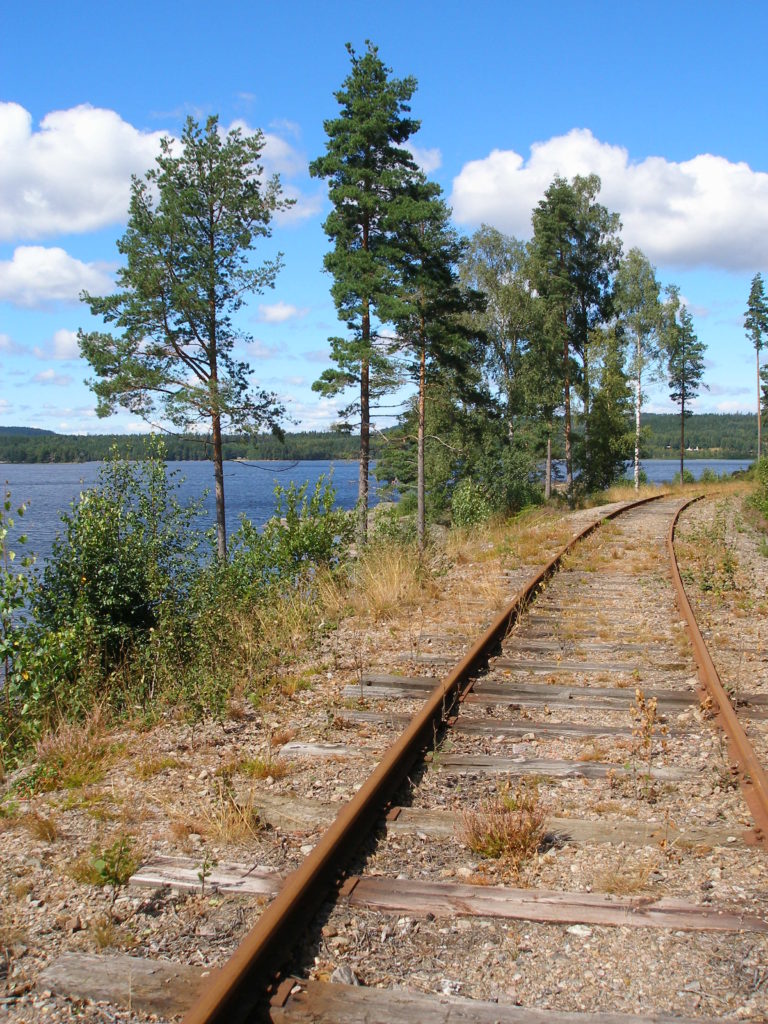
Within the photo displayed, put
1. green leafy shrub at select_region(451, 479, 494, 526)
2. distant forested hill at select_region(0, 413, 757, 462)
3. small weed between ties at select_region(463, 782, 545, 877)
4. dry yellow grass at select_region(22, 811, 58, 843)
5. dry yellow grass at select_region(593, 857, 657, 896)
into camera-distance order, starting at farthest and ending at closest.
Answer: distant forested hill at select_region(0, 413, 757, 462), green leafy shrub at select_region(451, 479, 494, 526), dry yellow grass at select_region(22, 811, 58, 843), small weed between ties at select_region(463, 782, 545, 877), dry yellow grass at select_region(593, 857, 657, 896)

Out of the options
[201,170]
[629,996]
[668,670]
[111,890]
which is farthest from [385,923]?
[201,170]

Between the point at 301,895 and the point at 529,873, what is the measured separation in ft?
3.22

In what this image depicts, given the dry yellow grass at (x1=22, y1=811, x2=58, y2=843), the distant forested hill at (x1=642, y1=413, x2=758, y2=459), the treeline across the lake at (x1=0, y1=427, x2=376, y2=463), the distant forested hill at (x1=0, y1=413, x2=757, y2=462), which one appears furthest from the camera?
the distant forested hill at (x1=642, y1=413, x2=758, y2=459)

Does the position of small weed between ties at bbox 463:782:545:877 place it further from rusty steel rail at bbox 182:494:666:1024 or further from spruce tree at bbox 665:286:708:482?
spruce tree at bbox 665:286:708:482

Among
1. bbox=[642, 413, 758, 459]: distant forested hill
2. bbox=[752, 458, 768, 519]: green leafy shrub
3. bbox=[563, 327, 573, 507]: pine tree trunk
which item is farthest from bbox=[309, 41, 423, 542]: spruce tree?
bbox=[642, 413, 758, 459]: distant forested hill

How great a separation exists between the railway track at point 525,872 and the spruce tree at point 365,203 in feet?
62.3

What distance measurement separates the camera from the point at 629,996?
253 cm

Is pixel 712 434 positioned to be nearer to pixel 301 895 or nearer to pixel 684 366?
pixel 684 366

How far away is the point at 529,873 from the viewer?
3367 mm

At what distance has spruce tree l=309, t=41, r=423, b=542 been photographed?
23938 mm

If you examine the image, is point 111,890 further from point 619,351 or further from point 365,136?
point 619,351

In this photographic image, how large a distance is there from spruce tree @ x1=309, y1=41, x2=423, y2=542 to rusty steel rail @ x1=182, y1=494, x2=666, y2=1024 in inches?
773

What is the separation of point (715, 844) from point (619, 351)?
42300 millimetres

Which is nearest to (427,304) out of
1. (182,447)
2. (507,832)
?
(507,832)
